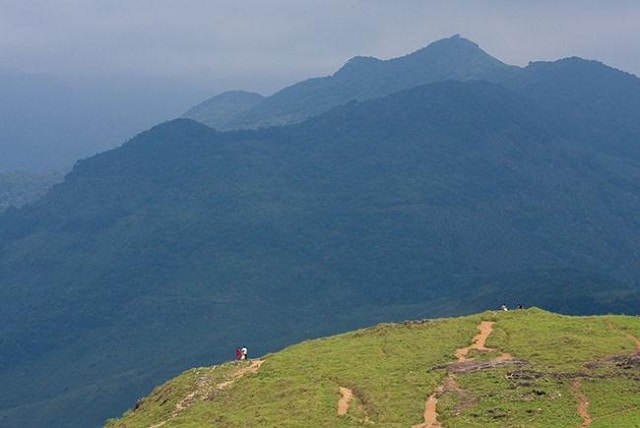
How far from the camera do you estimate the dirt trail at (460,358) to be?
6211 centimetres

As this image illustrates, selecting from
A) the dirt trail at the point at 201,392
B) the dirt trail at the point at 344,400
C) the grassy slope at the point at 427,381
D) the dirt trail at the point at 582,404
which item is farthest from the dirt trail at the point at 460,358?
the dirt trail at the point at 201,392

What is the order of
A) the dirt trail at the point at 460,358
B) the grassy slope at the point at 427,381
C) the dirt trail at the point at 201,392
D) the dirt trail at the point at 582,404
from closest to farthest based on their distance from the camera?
the dirt trail at the point at 582,404 < the dirt trail at the point at 460,358 < the grassy slope at the point at 427,381 < the dirt trail at the point at 201,392

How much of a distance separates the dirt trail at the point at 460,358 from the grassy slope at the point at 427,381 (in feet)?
1.75

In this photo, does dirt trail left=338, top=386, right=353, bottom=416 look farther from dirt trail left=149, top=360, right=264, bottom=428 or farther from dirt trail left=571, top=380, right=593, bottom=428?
dirt trail left=571, top=380, right=593, bottom=428

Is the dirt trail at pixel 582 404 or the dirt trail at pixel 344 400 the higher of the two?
the dirt trail at pixel 344 400

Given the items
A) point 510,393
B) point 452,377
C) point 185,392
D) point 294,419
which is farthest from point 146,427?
point 510,393

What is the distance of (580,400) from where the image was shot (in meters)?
62.7

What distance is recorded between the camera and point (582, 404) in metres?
62.2

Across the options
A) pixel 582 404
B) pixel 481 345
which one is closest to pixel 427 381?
pixel 481 345

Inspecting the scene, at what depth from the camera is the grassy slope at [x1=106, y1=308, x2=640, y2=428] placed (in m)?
62.3

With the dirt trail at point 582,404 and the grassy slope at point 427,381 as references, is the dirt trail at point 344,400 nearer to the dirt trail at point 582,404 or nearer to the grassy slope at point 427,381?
the grassy slope at point 427,381

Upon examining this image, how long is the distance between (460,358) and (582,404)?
1471 cm

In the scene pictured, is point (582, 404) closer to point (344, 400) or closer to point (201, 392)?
point (344, 400)

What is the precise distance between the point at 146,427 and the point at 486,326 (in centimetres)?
3766
